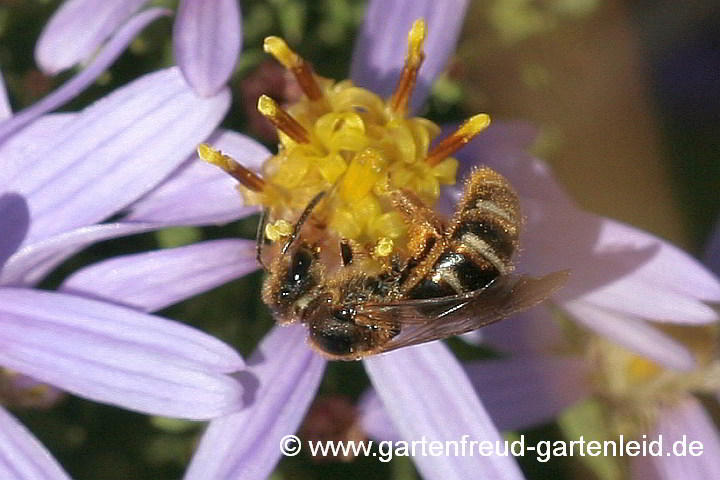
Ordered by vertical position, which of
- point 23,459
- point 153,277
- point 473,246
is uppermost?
point 473,246

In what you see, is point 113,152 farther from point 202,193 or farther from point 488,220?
point 488,220

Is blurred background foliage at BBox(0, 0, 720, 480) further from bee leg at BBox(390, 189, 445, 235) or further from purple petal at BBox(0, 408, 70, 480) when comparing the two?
bee leg at BBox(390, 189, 445, 235)

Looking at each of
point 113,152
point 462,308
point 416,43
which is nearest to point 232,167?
point 113,152

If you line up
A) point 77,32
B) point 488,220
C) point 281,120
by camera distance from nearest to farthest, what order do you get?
1. point 488,220
2. point 77,32
3. point 281,120

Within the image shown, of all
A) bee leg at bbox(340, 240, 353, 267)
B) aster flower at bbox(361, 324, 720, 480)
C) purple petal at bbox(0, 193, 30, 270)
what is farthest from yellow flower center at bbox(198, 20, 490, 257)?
aster flower at bbox(361, 324, 720, 480)

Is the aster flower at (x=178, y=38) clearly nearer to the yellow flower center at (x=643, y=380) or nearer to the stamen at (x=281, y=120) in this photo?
the stamen at (x=281, y=120)

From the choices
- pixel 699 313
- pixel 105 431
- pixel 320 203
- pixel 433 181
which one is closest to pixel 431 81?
pixel 433 181

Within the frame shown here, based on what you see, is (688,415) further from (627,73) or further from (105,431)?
(105,431)
